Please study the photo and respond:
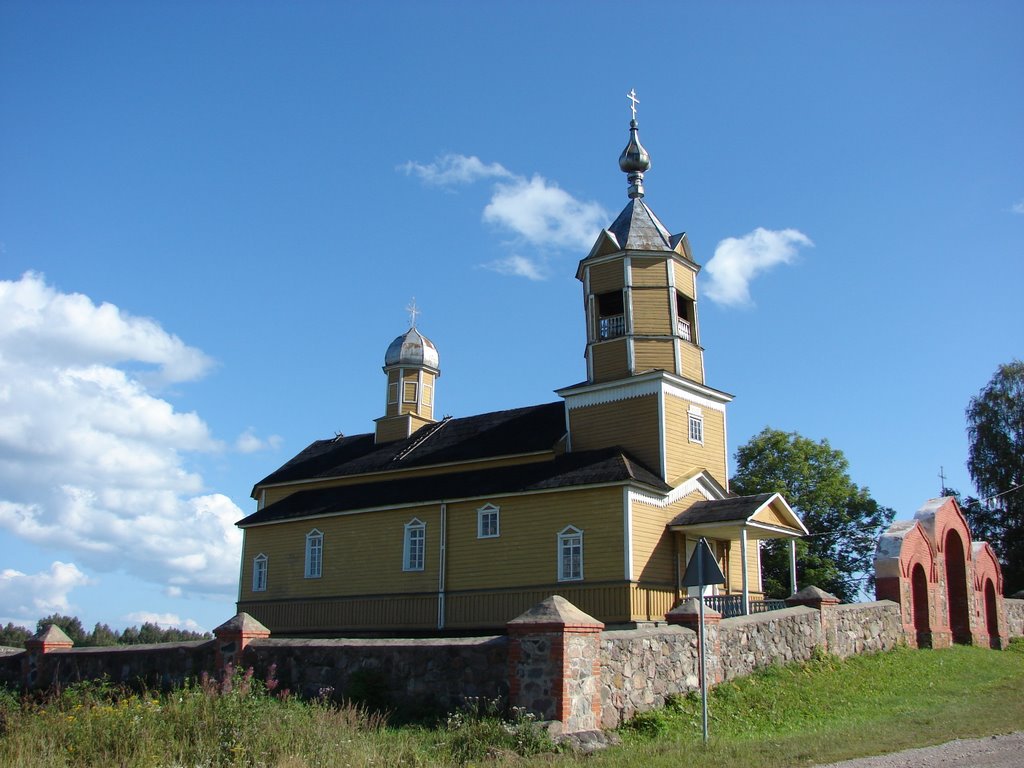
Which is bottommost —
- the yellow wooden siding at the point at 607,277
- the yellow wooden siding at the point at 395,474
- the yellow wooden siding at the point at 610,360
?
the yellow wooden siding at the point at 395,474

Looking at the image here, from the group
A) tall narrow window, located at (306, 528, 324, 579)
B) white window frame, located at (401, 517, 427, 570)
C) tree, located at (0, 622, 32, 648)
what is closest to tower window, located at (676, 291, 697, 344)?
white window frame, located at (401, 517, 427, 570)

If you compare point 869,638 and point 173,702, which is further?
point 869,638

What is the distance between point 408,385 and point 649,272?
35.1 feet

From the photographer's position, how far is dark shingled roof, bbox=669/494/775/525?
23.0 meters

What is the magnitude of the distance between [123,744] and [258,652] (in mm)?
4515

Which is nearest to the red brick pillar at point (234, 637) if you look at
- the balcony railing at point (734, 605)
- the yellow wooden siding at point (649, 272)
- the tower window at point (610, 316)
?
the balcony railing at point (734, 605)

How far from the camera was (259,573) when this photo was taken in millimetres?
30141

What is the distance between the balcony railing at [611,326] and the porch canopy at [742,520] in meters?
5.08

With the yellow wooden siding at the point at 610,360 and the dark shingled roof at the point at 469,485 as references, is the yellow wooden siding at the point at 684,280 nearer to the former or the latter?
the yellow wooden siding at the point at 610,360

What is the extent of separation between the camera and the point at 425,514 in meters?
26.4

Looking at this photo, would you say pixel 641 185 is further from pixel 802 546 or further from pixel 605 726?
pixel 605 726

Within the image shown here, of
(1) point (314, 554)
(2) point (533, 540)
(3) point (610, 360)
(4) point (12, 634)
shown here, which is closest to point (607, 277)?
(3) point (610, 360)

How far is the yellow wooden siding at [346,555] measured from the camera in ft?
86.1

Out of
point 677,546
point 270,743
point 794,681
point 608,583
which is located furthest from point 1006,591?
point 270,743
